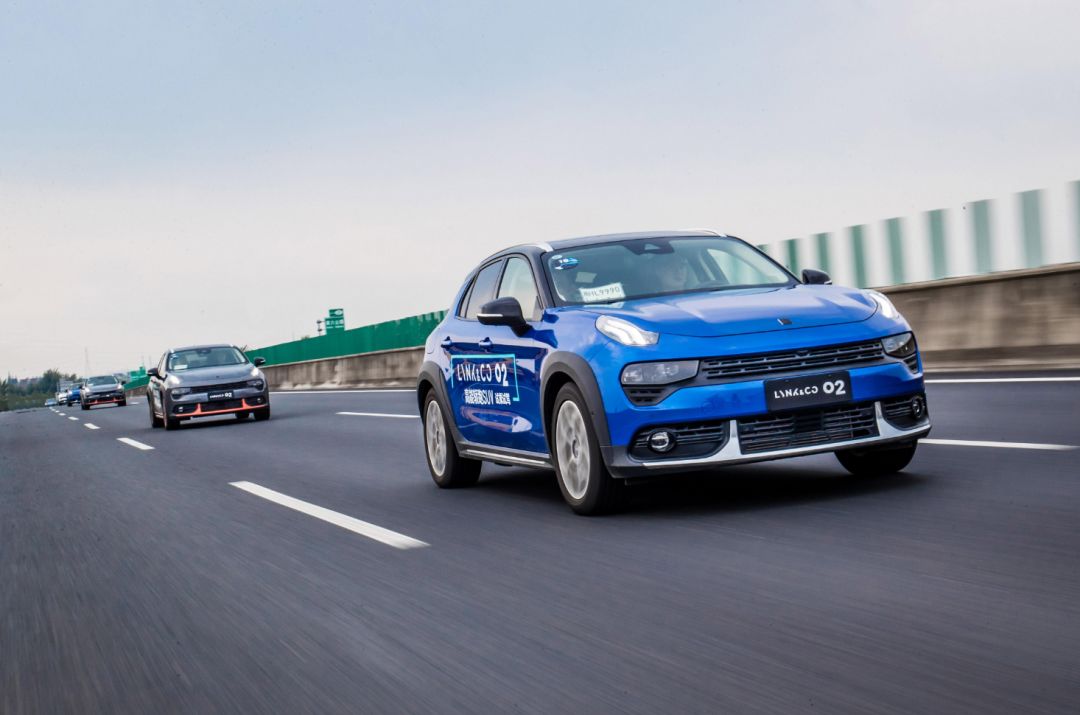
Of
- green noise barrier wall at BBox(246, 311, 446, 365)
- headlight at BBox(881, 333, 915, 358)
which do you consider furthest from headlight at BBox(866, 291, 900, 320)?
green noise barrier wall at BBox(246, 311, 446, 365)

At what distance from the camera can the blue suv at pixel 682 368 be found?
6727mm

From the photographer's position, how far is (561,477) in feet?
24.7

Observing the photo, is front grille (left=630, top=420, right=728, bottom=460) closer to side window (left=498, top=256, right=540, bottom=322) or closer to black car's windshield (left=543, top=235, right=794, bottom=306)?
black car's windshield (left=543, top=235, right=794, bottom=306)

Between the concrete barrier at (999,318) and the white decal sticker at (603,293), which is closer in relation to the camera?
the white decal sticker at (603,293)

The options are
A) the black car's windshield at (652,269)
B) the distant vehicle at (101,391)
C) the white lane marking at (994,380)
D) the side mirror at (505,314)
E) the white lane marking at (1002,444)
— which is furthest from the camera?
the distant vehicle at (101,391)

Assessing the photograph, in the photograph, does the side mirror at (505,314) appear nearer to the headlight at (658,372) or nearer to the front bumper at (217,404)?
the headlight at (658,372)

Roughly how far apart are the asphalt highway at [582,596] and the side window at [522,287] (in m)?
1.17

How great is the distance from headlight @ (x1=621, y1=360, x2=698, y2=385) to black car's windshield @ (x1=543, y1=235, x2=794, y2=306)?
103cm

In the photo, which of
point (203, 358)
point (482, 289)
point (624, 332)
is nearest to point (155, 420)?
point (203, 358)

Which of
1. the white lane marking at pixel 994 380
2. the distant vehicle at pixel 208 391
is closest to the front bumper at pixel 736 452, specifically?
the white lane marking at pixel 994 380

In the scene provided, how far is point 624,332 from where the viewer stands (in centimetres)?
695

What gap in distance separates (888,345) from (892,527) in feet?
4.12

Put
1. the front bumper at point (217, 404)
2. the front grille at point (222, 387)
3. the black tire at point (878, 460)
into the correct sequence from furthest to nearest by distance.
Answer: the front grille at point (222, 387) < the front bumper at point (217, 404) < the black tire at point (878, 460)

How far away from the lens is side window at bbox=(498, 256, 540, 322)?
8.04m
